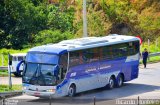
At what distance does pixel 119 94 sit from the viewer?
112ft

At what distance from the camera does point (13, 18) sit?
58281 millimetres

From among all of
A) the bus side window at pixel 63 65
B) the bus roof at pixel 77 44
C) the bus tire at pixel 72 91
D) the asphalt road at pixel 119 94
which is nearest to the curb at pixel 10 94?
the asphalt road at pixel 119 94

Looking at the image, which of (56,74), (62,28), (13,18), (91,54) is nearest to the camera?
(56,74)

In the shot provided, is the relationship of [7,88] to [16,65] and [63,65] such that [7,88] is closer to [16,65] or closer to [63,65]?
[63,65]

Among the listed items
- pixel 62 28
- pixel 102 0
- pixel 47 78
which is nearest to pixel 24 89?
pixel 47 78

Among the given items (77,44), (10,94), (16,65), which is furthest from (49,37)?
(77,44)

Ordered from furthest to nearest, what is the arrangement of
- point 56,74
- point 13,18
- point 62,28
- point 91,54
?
point 62,28 < point 13,18 < point 91,54 < point 56,74

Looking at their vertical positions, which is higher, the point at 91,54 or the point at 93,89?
the point at 91,54

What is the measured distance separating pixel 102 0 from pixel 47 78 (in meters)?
35.8

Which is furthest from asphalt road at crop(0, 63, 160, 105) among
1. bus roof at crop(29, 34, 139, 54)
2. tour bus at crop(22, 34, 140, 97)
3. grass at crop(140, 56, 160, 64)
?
grass at crop(140, 56, 160, 64)

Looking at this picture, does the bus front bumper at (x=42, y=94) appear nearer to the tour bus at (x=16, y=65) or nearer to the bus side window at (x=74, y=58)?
the bus side window at (x=74, y=58)

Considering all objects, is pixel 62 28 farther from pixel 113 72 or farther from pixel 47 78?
pixel 47 78

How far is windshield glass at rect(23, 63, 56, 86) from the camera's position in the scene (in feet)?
102

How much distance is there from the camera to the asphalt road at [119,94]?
30.1 metres
